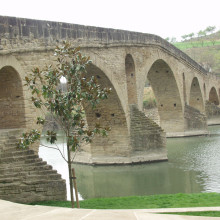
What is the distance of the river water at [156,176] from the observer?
1012 centimetres

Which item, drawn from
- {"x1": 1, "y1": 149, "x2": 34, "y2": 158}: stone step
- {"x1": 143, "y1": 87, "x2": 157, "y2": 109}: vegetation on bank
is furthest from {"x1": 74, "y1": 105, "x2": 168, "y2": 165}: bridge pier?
{"x1": 143, "y1": 87, "x2": 157, "y2": 109}: vegetation on bank

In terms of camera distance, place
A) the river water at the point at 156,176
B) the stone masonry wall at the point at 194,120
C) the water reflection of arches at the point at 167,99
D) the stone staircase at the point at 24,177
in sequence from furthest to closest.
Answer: the stone masonry wall at the point at 194,120
the water reflection of arches at the point at 167,99
the river water at the point at 156,176
the stone staircase at the point at 24,177

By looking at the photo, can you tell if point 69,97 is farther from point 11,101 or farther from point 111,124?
point 111,124

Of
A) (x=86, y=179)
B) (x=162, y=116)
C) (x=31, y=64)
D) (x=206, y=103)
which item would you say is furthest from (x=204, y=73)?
(x=31, y=64)

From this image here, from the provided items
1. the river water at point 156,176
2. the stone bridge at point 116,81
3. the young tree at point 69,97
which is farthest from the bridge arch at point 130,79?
the young tree at point 69,97

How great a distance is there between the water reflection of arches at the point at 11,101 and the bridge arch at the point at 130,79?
6.88 metres

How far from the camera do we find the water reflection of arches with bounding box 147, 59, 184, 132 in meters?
22.2

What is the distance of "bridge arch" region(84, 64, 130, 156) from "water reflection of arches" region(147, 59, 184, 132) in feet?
27.3

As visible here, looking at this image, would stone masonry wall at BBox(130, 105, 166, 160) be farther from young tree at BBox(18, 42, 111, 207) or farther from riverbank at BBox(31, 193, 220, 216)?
young tree at BBox(18, 42, 111, 207)

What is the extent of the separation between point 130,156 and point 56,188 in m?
6.32

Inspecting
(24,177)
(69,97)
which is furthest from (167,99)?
(69,97)

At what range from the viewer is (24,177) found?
7.68 metres

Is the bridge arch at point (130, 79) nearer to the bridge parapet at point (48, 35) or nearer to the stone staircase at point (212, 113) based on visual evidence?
the bridge parapet at point (48, 35)

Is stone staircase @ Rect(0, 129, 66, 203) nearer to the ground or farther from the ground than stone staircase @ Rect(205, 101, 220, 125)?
nearer to the ground
